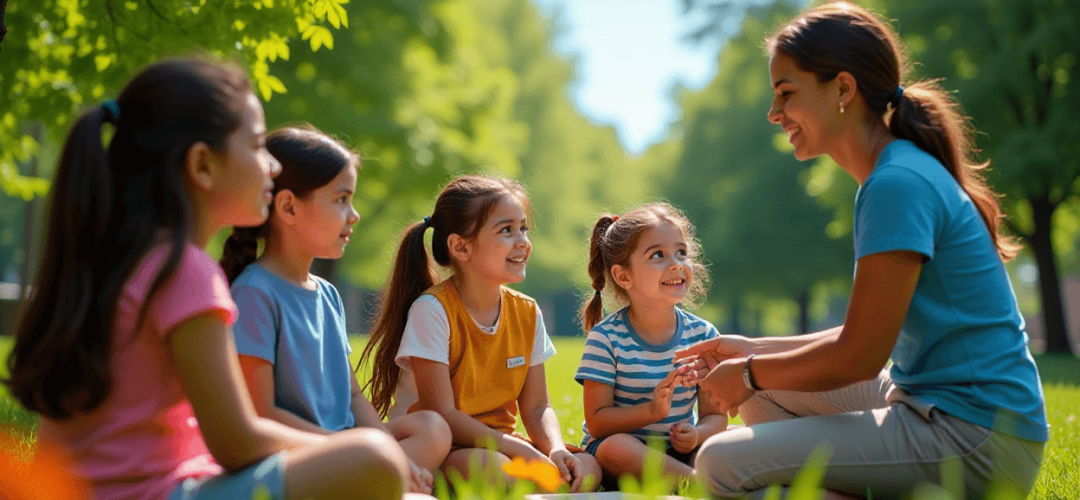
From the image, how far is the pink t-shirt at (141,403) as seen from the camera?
1.87 meters

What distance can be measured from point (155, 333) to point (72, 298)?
0.18m

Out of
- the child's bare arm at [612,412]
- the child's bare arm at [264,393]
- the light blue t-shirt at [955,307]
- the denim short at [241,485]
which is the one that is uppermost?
the light blue t-shirt at [955,307]

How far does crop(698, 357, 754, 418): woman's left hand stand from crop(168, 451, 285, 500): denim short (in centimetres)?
157

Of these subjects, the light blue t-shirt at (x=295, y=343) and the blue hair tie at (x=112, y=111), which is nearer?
the blue hair tie at (x=112, y=111)

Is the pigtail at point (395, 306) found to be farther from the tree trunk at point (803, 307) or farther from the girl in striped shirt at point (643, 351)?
the tree trunk at point (803, 307)

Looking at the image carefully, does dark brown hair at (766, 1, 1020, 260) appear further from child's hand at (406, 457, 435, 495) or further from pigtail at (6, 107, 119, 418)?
pigtail at (6, 107, 119, 418)

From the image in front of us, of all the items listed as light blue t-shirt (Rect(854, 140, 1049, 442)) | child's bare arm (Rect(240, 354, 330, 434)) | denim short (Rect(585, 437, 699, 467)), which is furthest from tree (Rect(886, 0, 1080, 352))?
→ child's bare arm (Rect(240, 354, 330, 434))

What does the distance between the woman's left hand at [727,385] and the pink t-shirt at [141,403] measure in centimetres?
170

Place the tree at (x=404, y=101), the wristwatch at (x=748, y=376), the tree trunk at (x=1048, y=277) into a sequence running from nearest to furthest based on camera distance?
the wristwatch at (x=748, y=376) → the tree at (x=404, y=101) → the tree trunk at (x=1048, y=277)

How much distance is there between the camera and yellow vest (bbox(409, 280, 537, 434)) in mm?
3896

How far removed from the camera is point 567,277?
28.5 m

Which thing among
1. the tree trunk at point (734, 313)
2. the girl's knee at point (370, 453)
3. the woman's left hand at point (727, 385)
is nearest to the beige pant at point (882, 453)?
the woman's left hand at point (727, 385)

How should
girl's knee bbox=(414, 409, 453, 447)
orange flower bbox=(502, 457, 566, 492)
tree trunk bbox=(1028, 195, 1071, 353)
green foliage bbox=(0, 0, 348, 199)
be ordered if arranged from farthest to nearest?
tree trunk bbox=(1028, 195, 1071, 353)
green foliage bbox=(0, 0, 348, 199)
girl's knee bbox=(414, 409, 453, 447)
orange flower bbox=(502, 457, 566, 492)

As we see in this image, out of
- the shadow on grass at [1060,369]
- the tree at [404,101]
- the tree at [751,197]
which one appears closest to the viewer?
the shadow on grass at [1060,369]
